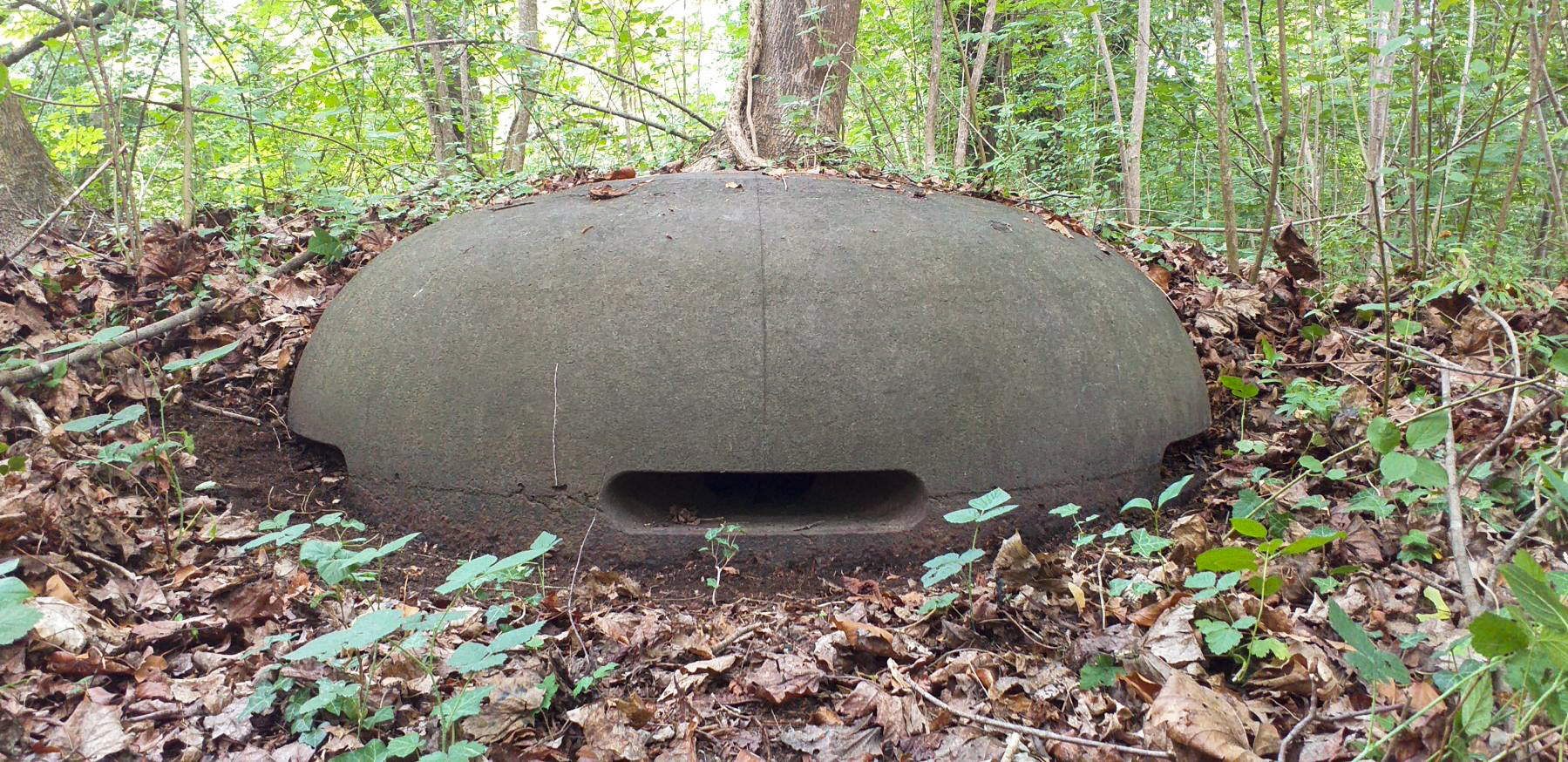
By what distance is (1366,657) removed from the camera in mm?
1855

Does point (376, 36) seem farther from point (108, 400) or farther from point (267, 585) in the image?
point (267, 585)

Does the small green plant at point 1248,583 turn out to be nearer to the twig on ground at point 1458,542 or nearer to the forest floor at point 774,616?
the forest floor at point 774,616

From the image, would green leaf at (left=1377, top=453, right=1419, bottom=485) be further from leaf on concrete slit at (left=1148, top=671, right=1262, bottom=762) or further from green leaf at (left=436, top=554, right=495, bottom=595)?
green leaf at (left=436, top=554, right=495, bottom=595)

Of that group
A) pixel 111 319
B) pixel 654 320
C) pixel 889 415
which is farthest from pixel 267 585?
pixel 111 319

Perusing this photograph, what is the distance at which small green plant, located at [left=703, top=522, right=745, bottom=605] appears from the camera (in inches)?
119

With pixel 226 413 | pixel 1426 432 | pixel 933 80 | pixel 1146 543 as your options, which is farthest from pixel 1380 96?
pixel 226 413

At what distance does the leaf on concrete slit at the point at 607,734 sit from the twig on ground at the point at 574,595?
172 millimetres

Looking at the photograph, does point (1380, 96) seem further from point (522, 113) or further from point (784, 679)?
point (522, 113)

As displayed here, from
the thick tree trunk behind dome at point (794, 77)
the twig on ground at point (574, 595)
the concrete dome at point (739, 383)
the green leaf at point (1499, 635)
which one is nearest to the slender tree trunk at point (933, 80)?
the thick tree trunk behind dome at point (794, 77)

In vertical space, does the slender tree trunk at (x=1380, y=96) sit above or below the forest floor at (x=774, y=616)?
above

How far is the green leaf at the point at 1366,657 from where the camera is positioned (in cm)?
181

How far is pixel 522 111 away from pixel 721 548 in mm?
6144

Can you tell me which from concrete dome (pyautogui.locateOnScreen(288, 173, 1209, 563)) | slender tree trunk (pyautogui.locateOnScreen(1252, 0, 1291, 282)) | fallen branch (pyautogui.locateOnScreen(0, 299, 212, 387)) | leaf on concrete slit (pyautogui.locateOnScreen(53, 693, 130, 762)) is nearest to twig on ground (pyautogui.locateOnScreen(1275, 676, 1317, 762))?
concrete dome (pyautogui.locateOnScreen(288, 173, 1209, 563))

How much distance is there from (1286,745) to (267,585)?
8.38 feet
